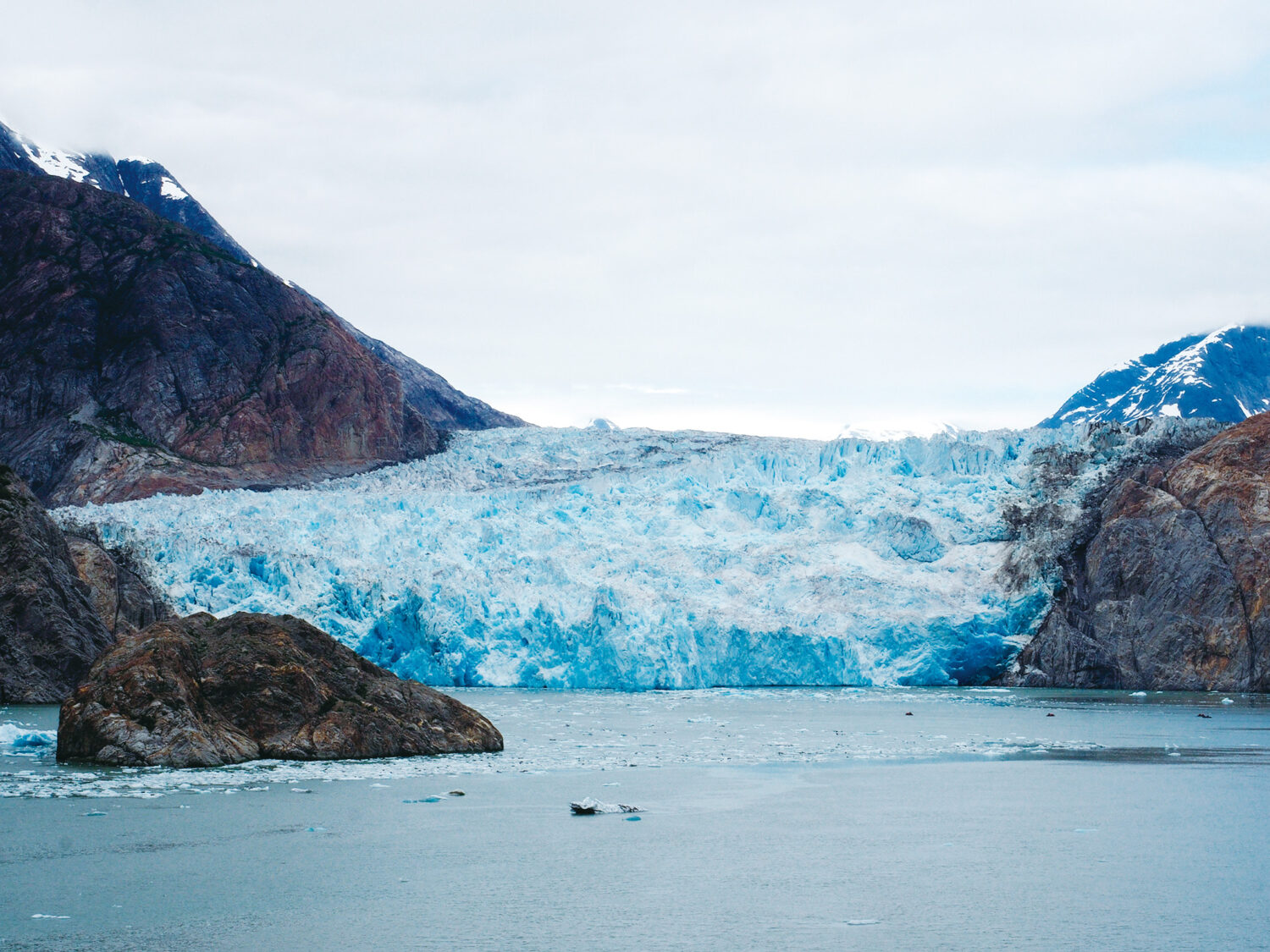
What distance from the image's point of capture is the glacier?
2822 cm

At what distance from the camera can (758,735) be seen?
57.2 ft

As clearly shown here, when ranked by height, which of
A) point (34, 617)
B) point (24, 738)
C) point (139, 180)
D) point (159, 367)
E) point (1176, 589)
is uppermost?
point (139, 180)

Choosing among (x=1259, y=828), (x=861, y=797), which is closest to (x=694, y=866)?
(x=861, y=797)

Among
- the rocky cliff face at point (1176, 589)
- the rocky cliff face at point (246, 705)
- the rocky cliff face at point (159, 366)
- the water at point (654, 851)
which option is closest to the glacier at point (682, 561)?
the rocky cliff face at point (1176, 589)

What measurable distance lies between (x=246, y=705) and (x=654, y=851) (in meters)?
6.13

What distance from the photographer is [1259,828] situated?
944 cm

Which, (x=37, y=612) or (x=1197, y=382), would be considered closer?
(x=37, y=612)

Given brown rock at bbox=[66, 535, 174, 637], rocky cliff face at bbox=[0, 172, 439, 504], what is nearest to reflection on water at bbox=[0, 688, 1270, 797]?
brown rock at bbox=[66, 535, 174, 637]

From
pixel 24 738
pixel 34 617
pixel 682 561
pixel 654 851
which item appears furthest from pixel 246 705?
pixel 682 561

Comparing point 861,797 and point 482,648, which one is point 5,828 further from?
point 482,648

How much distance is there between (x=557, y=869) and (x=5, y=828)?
3.92m

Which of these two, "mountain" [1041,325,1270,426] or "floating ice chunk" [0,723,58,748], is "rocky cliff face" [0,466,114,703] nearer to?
"floating ice chunk" [0,723,58,748]

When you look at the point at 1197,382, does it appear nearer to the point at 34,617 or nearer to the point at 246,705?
the point at 34,617

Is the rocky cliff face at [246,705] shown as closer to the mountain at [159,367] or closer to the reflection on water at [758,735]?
the reflection on water at [758,735]
